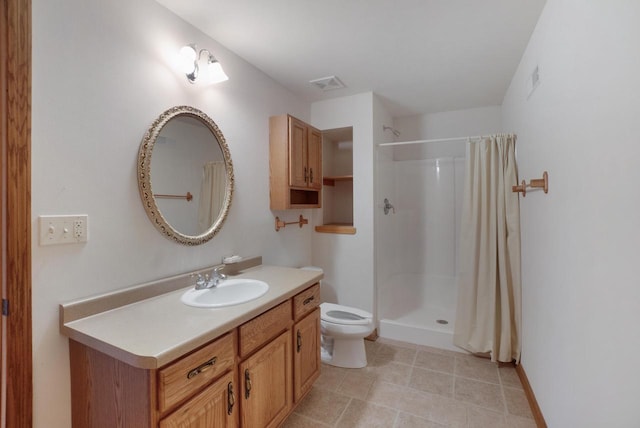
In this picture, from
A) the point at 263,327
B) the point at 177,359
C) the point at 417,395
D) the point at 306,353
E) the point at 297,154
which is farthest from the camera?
the point at 297,154

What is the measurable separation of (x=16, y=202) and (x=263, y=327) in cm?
107

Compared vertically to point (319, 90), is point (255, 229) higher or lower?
lower

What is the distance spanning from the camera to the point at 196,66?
5.52 feet

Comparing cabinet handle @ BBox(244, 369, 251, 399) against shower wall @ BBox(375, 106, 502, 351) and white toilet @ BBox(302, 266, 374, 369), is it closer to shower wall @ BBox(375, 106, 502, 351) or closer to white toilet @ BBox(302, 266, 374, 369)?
white toilet @ BBox(302, 266, 374, 369)

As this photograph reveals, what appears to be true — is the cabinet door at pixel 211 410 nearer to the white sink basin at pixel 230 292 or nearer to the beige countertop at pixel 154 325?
the beige countertop at pixel 154 325

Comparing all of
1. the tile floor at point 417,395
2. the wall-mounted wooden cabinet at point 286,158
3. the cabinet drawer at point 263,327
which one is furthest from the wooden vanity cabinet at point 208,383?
the wall-mounted wooden cabinet at point 286,158

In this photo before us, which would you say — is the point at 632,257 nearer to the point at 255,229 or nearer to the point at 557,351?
the point at 557,351

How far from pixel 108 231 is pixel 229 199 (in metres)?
0.75

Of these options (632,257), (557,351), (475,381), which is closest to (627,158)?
(632,257)

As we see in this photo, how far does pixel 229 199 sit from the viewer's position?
194 centimetres

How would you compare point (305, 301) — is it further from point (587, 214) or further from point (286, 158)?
point (587, 214)

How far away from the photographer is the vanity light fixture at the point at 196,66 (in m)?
1.60

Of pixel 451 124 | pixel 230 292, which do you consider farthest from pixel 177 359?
pixel 451 124

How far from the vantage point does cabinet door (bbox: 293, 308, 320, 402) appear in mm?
1700
